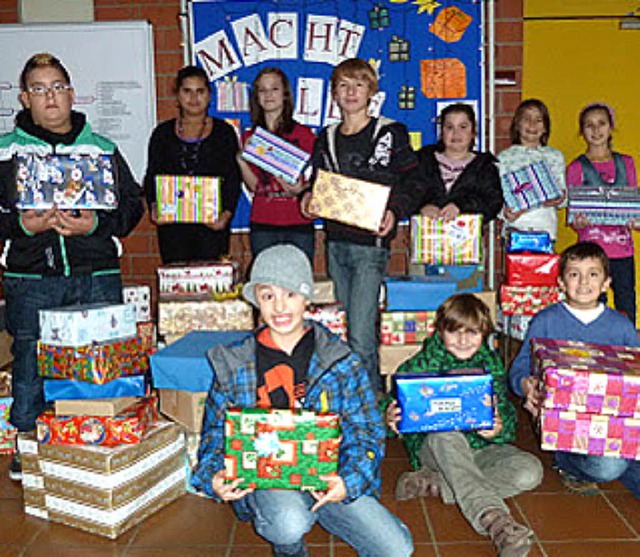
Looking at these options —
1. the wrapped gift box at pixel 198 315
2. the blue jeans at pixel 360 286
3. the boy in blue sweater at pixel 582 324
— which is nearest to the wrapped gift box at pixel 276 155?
the blue jeans at pixel 360 286

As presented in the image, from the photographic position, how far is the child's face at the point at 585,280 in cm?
275

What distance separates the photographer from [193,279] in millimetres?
3514

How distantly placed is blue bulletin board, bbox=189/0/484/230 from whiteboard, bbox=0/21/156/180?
1.11 ft

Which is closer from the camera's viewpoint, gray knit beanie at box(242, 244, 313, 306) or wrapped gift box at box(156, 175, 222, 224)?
gray knit beanie at box(242, 244, 313, 306)

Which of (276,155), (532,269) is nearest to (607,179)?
(532,269)

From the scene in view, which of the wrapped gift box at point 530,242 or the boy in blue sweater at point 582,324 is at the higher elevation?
the wrapped gift box at point 530,242

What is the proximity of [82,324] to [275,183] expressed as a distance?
1280 millimetres

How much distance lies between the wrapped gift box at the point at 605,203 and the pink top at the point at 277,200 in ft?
4.46

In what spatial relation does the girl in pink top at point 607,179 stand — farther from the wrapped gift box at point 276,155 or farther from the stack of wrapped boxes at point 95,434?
the stack of wrapped boxes at point 95,434

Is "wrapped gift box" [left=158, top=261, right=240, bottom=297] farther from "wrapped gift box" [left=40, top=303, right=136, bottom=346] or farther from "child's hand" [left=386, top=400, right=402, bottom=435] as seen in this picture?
"child's hand" [left=386, top=400, right=402, bottom=435]

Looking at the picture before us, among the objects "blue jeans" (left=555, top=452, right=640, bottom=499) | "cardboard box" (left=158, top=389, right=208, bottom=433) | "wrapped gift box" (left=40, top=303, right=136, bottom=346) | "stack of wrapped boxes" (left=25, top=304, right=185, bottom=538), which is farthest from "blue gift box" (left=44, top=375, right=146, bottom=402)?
"blue jeans" (left=555, top=452, right=640, bottom=499)

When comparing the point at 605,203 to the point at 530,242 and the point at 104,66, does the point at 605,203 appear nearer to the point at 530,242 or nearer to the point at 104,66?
the point at 530,242

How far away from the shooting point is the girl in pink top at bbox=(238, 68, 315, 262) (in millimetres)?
3482

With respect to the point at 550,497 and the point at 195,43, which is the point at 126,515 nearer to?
the point at 550,497
